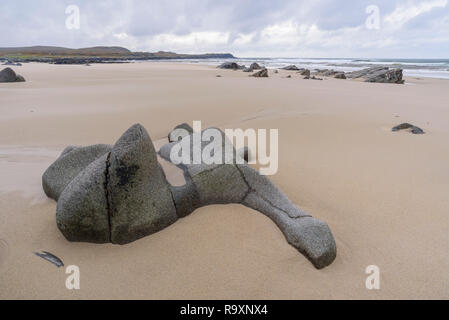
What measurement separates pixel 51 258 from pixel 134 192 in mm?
814

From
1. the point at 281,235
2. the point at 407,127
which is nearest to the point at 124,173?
the point at 281,235

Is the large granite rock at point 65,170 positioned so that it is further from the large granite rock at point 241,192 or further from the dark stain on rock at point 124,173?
the large granite rock at point 241,192

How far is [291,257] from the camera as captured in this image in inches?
93.0

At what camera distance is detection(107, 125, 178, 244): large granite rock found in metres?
2.40

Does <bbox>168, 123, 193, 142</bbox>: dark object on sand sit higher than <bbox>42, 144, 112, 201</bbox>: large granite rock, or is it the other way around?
<bbox>168, 123, 193, 142</bbox>: dark object on sand

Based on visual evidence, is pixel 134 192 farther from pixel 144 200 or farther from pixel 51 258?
pixel 51 258

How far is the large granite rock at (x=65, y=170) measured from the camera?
→ 3.03 meters

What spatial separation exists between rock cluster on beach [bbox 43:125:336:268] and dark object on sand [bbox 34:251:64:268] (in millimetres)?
187

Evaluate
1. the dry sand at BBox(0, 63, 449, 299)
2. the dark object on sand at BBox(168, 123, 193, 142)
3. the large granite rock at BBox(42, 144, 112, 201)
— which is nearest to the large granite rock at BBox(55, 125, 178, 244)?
the dry sand at BBox(0, 63, 449, 299)

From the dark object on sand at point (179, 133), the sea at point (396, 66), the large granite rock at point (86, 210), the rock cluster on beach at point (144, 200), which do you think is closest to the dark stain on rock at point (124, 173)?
the rock cluster on beach at point (144, 200)

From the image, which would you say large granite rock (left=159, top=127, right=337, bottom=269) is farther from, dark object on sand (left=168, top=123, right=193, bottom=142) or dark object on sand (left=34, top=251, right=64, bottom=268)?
dark object on sand (left=168, top=123, right=193, bottom=142)

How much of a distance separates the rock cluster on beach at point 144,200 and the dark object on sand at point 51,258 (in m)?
0.19

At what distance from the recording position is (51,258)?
2275 mm
